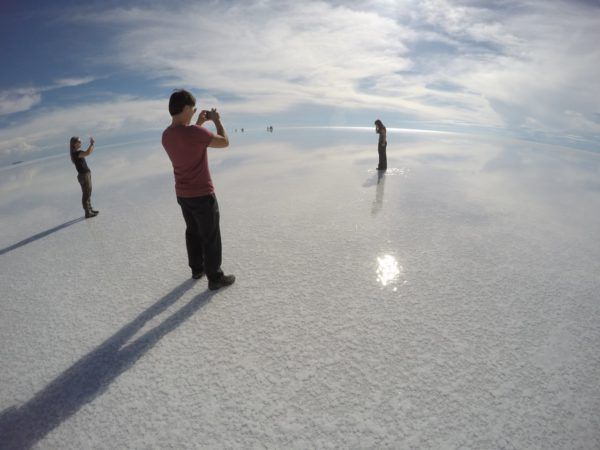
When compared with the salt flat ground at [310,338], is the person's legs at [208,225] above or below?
above

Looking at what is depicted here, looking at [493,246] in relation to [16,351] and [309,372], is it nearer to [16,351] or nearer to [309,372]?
[309,372]

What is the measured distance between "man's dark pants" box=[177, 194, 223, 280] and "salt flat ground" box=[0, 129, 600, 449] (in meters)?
0.42

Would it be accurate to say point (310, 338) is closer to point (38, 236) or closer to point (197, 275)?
point (197, 275)

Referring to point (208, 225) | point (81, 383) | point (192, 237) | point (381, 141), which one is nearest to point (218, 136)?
point (208, 225)

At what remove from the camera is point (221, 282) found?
342 centimetres

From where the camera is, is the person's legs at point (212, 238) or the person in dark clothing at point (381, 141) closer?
the person's legs at point (212, 238)

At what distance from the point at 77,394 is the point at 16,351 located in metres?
1.08

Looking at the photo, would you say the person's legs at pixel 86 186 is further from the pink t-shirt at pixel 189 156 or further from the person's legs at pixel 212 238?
the person's legs at pixel 212 238

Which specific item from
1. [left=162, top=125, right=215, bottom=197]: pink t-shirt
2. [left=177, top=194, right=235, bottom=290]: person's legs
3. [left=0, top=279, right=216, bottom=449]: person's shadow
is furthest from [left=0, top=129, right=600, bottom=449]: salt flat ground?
[left=162, top=125, right=215, bottom=197]: pink t-shirt

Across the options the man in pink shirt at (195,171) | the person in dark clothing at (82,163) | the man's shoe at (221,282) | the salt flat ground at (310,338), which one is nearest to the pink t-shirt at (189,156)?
the man in pink shirt at (195,171)

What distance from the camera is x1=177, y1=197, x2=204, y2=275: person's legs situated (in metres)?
3.08

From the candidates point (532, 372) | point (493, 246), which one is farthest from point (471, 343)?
point (493, 246)

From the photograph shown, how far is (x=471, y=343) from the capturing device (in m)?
2.57

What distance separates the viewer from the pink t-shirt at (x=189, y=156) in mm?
2688
